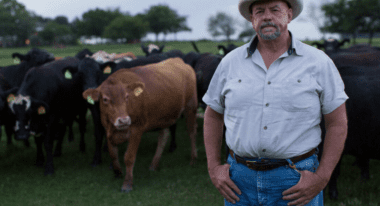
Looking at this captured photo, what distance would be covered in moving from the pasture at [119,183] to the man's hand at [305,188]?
2898 millimetres

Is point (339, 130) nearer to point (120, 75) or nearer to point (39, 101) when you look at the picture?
point (120, 75)

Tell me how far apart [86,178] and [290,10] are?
4.86m

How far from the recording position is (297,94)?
1.75 m

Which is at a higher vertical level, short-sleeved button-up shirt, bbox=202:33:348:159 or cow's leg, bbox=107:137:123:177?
short-sleeved button-up shirt, bbox=202:33:348:159

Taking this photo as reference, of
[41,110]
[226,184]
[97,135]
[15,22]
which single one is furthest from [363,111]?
[15,22]

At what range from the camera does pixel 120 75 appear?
17.4ft

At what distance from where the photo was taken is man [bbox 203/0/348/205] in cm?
178

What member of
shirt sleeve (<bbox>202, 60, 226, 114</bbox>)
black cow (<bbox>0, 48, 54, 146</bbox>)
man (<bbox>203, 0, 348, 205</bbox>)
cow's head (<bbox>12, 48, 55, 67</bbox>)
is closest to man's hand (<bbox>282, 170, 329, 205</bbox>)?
man (<bbox>203, 0, 348, 205</bbox>)

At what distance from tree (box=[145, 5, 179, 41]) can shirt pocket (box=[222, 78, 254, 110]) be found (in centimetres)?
7979

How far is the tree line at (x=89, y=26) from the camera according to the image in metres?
64.3

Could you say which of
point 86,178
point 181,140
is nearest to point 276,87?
point 86,178

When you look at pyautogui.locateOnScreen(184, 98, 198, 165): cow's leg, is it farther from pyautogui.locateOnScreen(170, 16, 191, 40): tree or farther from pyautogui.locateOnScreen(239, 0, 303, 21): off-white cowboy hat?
pyautogui.locateOnScreen(170, 16, 191, 40): tree

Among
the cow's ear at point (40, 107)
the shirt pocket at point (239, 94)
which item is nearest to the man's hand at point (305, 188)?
the shirt pocket at point (239, 94)

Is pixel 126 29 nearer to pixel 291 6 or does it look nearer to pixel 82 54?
pixel 82 54
